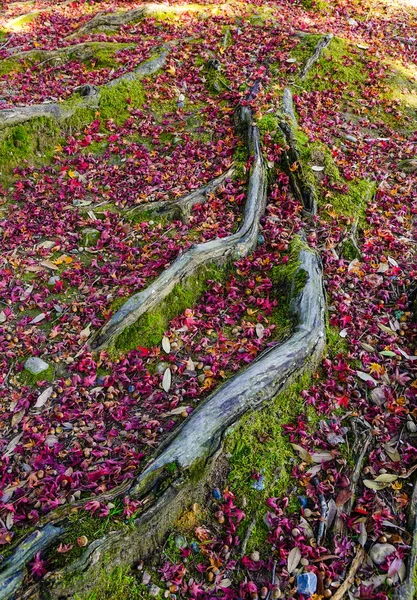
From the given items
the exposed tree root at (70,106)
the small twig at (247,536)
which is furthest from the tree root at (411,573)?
the exposed tree root at (70,106)

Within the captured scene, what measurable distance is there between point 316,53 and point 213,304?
810 cm

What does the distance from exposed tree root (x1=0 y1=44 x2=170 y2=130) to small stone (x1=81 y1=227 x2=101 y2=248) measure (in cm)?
296

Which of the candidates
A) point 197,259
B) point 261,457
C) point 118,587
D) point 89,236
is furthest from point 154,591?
point 89,236

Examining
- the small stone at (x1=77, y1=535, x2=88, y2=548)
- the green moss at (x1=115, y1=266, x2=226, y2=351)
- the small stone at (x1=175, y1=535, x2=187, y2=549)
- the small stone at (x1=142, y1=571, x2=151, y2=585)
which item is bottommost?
the small stone at (x1=142, y1=571, x2=151, y2=585)

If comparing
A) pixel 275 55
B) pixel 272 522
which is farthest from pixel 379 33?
pixel 272 522

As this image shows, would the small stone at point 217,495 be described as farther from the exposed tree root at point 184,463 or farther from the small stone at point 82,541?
the small stone at point 82,541

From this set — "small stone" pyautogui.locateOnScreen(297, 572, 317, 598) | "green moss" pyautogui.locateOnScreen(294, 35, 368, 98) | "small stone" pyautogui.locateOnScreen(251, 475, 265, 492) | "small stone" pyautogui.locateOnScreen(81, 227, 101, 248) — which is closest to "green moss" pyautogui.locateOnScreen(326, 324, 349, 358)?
"small stone" pyautogui.locateOnScreen(251, 475, 265, 492)

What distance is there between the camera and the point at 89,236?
7.49 m

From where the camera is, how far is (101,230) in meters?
7.55

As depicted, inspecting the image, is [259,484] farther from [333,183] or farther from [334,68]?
[334,68]

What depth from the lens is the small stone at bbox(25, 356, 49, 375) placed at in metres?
5.63

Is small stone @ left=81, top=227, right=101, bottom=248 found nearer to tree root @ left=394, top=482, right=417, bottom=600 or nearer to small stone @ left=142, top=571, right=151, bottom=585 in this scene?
small stone @ left=142, top=571, right=151, bottom=585

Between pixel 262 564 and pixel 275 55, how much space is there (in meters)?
11.3

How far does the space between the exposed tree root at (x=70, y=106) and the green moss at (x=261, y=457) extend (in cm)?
742
